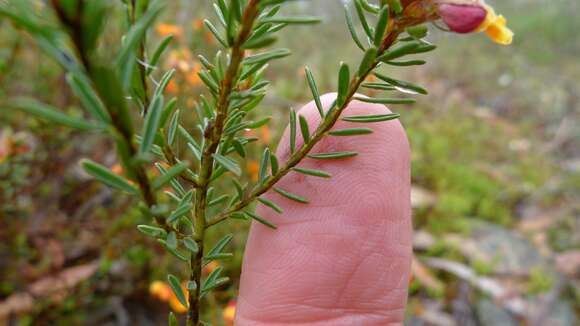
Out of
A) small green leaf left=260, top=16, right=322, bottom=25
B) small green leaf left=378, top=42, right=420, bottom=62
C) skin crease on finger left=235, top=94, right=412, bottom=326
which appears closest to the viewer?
small green leaf left=260, top=16, right=322, bottom=25

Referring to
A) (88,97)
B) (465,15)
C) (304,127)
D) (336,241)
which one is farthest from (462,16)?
(336,241)

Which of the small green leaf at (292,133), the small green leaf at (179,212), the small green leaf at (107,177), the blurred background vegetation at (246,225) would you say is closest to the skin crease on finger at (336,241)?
the small green leaf at (292,133)

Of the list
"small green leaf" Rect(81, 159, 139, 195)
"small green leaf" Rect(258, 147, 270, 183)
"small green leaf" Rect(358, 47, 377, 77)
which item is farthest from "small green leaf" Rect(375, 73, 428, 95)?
"small green leaf" Rect(81, 159, 139, 195)

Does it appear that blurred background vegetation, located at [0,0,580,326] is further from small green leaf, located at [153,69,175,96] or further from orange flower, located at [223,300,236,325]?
small green leaf, located at [153,69,175,96]

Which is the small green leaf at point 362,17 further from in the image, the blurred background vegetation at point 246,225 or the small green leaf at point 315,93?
the blurred background vegetation at point 246,225

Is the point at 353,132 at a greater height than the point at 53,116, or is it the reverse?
the point at 53,116

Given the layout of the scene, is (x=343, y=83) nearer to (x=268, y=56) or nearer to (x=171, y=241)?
(x=268, y=56)
